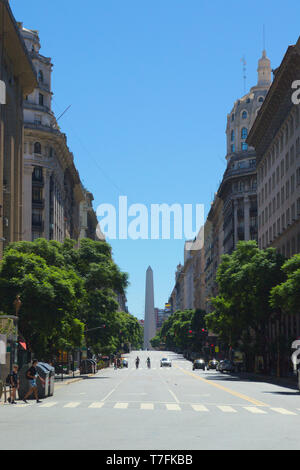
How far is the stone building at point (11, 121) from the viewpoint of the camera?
64.9 metres

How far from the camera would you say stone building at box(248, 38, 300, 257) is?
75.4 meters

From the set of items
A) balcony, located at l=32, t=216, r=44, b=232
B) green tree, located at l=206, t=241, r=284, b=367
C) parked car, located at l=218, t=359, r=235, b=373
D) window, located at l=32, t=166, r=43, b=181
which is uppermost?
window, located at l=32, t=166, r=43, b=181

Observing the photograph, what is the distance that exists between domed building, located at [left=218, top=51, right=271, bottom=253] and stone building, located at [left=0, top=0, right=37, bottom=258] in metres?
57.8

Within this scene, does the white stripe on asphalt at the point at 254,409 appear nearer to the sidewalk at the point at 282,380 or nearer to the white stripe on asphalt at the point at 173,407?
the white stripe on asphalt at the point at 173,407

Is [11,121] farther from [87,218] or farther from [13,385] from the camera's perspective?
[87,218]

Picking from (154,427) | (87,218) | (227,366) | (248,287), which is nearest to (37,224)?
(227,366)

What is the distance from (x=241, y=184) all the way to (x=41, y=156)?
47079 mm

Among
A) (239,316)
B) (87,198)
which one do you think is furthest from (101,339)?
(87,198)

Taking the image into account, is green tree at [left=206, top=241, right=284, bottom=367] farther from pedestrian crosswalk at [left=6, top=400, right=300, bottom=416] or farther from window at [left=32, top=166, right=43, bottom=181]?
pedestrian crosswalk at [left=6, top=400, right=300, bottom=416]

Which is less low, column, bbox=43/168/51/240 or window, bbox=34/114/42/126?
window, bbox=34/114/42/126

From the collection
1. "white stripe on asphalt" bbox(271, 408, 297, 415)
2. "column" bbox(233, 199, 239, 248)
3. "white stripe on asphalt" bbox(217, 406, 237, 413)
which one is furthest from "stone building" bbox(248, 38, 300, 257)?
"white stripe on asphalt" bbox(271, 408, 297, 415)

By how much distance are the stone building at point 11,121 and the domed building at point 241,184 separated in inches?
2274

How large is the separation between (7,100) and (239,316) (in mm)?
29487

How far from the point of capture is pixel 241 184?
13900 centimetres
